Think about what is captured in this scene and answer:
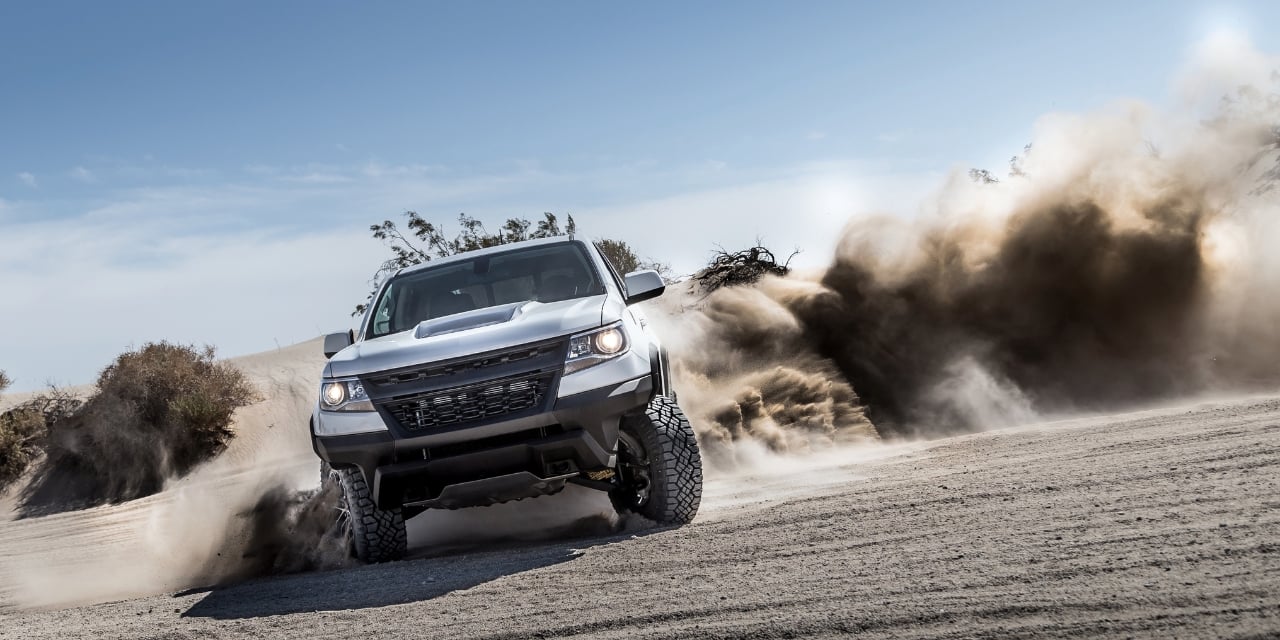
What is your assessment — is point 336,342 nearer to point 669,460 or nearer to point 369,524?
point 369,524

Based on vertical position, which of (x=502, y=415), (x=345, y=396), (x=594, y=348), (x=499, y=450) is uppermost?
(x=594, y=348)

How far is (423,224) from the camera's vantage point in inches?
1083

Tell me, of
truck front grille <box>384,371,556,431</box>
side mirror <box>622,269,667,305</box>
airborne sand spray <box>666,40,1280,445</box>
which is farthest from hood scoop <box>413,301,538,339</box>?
airborne sand spray <box>666,40,1280,445</box>

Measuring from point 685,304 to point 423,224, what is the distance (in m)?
8.79

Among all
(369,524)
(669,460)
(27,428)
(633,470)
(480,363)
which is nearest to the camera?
(480,363)

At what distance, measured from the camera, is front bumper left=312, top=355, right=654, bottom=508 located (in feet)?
20.8

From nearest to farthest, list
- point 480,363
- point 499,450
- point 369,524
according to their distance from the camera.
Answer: point 499,450
point 480,363
point 369,524

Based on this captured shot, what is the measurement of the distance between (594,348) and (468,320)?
3.02 ft

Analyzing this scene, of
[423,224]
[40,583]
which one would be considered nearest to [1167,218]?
[40,583]

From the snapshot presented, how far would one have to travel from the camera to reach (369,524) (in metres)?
7.07

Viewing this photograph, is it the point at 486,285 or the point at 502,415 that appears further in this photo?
the point at 486,285

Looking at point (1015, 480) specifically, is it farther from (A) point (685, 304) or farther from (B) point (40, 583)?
(A) point (685, 304)

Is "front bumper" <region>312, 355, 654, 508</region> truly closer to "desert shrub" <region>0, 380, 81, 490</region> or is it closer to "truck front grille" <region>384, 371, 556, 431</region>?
"truck front grille" <region>384, 371, 556, 431</region>

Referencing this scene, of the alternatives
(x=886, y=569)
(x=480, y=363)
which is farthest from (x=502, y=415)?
(x=886, y=569)
